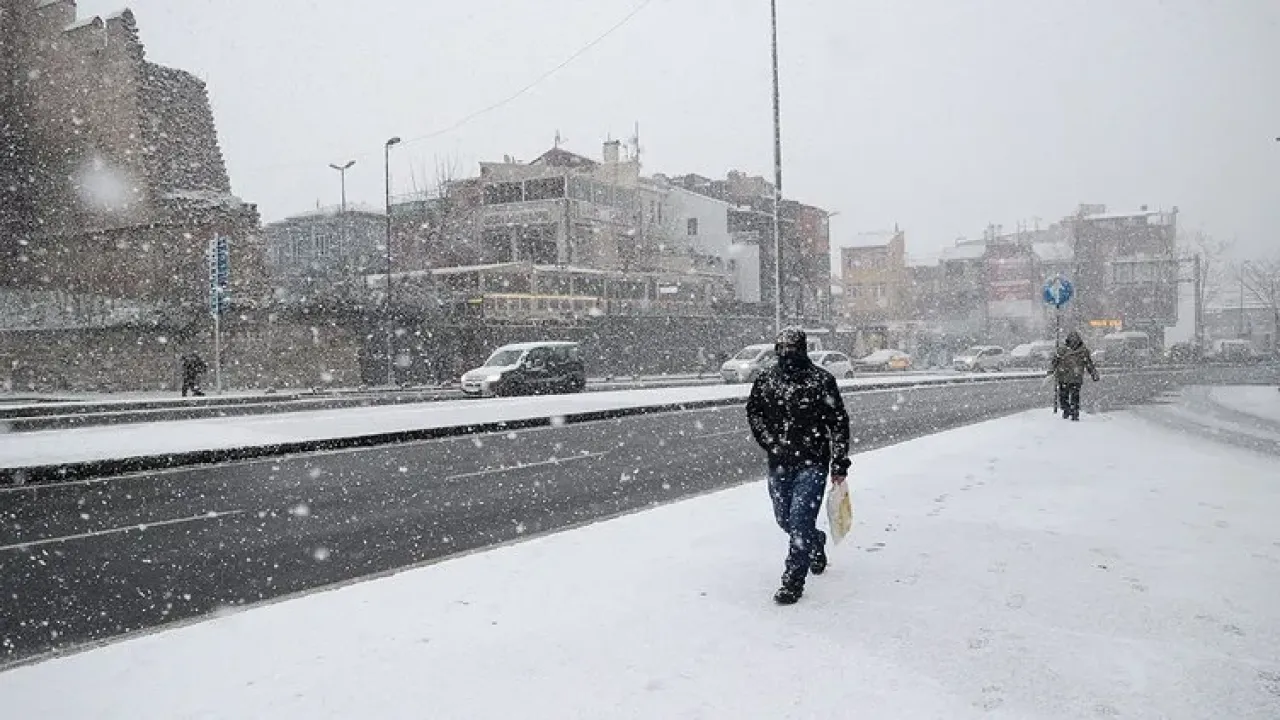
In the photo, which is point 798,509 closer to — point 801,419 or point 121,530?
point 801,419

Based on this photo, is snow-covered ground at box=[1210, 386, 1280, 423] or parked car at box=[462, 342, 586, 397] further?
parked car at box=[462, 342, 586, 397]

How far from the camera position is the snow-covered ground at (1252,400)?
21922 millimetres

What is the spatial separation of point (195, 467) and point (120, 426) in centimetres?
717

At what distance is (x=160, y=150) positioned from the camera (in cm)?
4284

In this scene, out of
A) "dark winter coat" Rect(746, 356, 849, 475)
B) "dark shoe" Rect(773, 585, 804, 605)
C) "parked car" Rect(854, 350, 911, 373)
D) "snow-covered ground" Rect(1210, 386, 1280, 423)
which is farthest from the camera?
A: "parked car" Rect(854, 350, 911, 373)

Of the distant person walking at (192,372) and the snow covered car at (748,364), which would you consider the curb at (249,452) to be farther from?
the distant person walking at (192,372)

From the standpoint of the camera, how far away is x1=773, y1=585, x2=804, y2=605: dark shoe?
543 centimetres

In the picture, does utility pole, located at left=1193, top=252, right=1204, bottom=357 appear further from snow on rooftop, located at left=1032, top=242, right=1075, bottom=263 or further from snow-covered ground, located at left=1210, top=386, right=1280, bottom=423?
snow-covered ground, located at left=1210, top=386, right=1280, bottom=423

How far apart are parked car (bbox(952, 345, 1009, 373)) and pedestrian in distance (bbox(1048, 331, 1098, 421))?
35810mm

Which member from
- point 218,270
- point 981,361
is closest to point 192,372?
point 218,270

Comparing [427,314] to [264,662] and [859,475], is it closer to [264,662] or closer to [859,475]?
[859,475]

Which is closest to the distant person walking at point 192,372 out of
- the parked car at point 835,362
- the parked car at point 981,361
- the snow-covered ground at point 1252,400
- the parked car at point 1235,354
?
the parked car at point 835,362

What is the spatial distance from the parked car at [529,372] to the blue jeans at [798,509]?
22.6m

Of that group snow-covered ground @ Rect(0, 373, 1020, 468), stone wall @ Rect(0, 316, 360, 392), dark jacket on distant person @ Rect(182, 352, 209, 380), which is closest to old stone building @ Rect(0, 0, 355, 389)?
stone wall @ Rect(0, 316, 360, 392)
